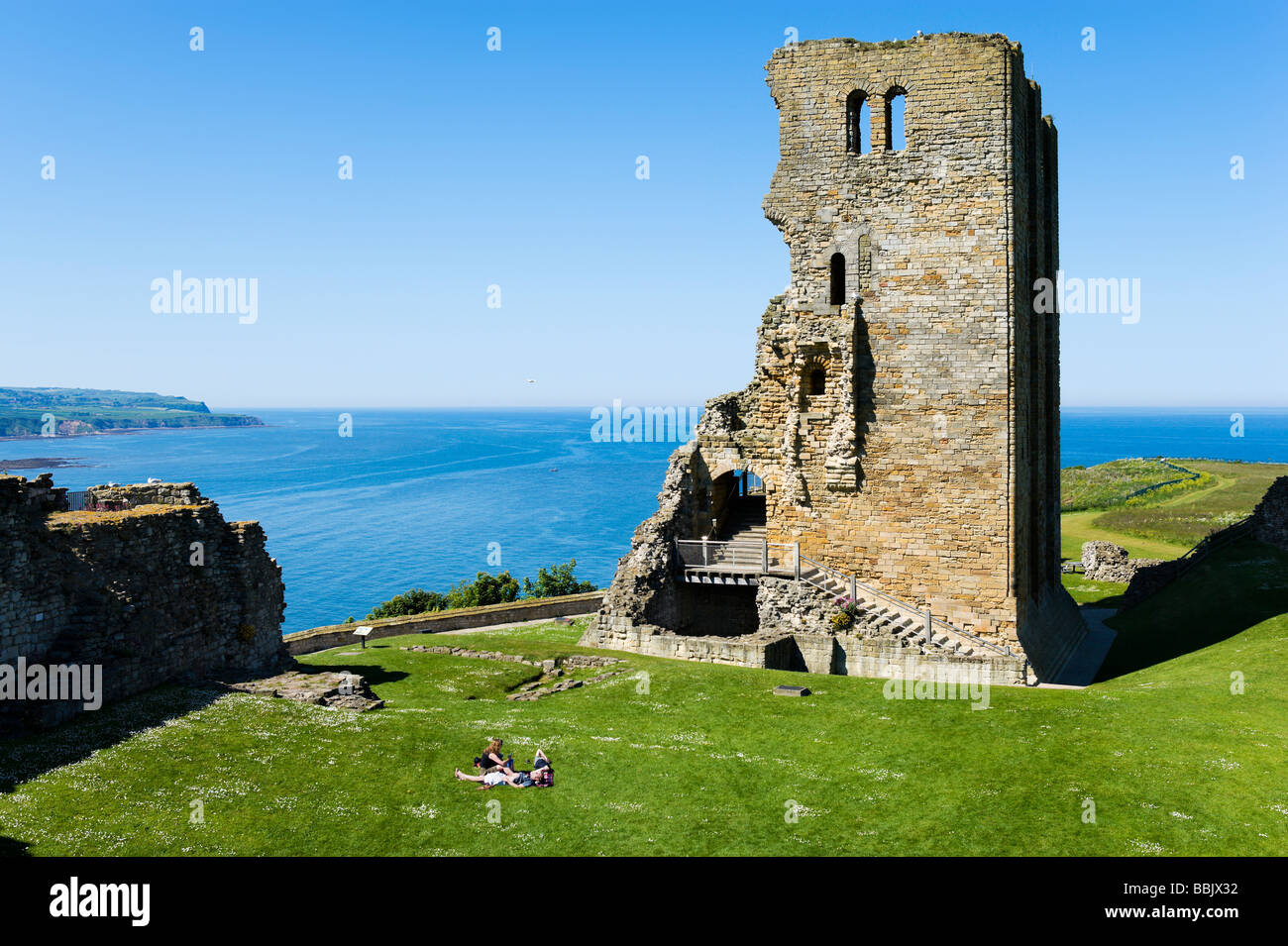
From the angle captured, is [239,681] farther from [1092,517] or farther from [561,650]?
[1092,517]

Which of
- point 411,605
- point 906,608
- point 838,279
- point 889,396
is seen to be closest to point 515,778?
point 906,608

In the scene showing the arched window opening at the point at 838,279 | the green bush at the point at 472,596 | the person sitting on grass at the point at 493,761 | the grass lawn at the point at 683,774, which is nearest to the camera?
the grass lawn at the point at 683,774

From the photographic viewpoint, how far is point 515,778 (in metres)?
16.6

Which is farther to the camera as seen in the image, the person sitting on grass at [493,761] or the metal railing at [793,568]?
the metal railing at [793,568]

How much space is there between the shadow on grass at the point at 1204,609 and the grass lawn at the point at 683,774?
24.3 ft

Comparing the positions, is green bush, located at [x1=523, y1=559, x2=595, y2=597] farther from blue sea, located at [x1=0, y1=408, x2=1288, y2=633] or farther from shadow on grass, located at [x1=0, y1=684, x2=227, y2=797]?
blue sea, located at [x1=0, y1=408, x2=1288, y2=633]

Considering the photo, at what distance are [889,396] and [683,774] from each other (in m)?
17.1

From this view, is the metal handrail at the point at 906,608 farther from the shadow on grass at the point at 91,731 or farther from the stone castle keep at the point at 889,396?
the shadow on grass at the point at 91,731

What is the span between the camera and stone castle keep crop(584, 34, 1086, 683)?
96.1 ft

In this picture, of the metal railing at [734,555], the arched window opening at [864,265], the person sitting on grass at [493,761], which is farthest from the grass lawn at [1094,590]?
the person sitting on grass at [493,761]

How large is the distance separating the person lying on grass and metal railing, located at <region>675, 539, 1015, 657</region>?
15.5m

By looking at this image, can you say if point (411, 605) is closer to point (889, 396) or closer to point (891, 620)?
point (891, 620)

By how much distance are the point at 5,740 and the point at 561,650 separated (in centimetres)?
1475

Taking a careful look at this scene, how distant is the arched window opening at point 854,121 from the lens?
31.3 meters
